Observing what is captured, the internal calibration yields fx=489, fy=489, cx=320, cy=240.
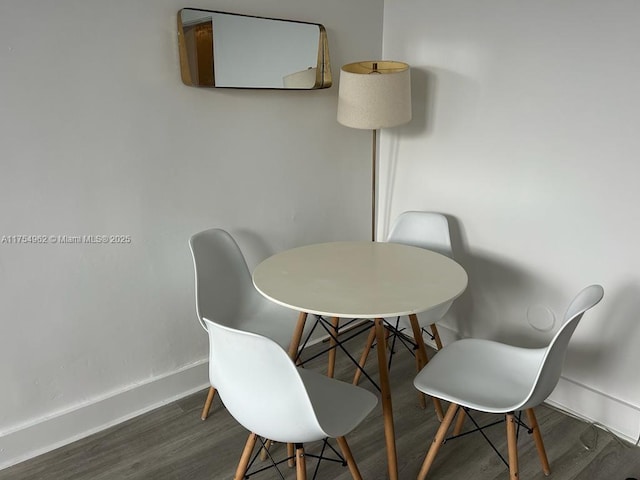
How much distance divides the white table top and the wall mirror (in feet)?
2.70

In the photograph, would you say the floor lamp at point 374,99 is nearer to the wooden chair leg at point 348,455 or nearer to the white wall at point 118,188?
the white wall at point 118,188

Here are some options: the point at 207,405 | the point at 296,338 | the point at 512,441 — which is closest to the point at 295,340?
the point at 296,338

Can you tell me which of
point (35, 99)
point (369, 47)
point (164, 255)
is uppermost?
point (369, 47)

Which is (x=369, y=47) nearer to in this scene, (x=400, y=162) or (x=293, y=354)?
(x=400, y=162)

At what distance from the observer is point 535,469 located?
1.97 meters

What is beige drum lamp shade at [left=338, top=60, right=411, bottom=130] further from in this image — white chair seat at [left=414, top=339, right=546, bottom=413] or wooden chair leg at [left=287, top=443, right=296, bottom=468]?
wooden chair leg at [left=287, top=443, right=296, bottom=468]

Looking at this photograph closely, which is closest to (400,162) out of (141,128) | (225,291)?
(225,291)

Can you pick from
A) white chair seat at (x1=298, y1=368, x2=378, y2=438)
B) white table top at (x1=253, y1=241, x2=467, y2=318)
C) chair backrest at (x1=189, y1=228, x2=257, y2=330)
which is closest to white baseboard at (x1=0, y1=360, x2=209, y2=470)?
chair backrest at (x1=189, y1=228, x2=257, y2=330)

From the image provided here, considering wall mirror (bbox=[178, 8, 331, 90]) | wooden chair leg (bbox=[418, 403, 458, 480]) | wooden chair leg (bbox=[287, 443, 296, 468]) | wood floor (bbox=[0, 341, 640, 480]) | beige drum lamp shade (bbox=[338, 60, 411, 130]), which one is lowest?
wood floor (bbox=[0, 341, 640, 480])

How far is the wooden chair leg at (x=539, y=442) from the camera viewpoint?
6.03ft

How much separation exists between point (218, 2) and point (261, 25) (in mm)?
213

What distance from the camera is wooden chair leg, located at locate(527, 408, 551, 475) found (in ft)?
6.03

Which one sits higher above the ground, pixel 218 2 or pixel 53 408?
pixel 218 2

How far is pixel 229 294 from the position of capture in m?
2.26
